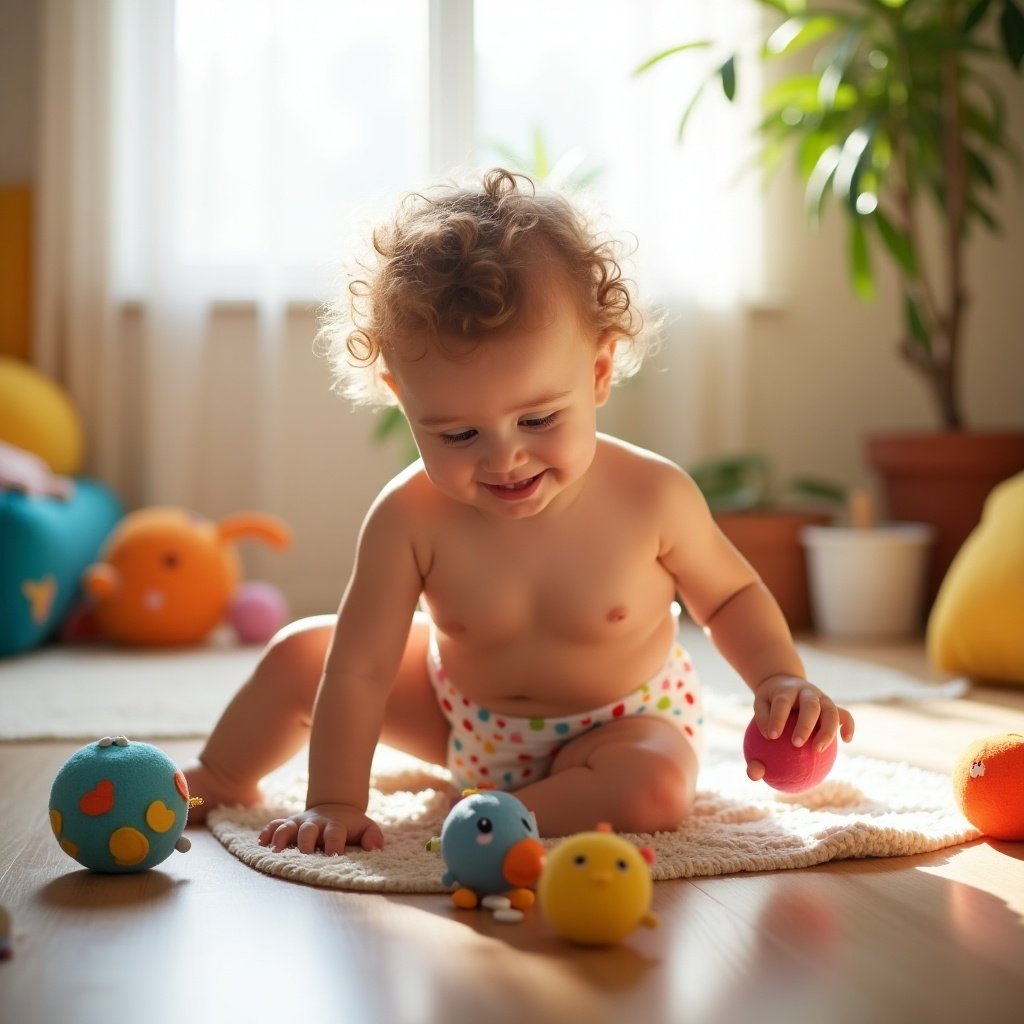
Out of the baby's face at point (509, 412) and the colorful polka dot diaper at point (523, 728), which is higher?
the baby's face at point (509, 412)

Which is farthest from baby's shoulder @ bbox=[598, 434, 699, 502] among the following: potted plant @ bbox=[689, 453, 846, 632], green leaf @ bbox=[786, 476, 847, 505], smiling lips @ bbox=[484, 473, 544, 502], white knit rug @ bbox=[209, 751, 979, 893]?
Result: green leaf @ bbox=[786, 476, 847, 505]

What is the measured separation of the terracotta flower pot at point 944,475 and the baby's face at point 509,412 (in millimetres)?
1726

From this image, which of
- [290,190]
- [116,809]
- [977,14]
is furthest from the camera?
[290,190]

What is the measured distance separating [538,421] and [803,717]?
0.29 meters

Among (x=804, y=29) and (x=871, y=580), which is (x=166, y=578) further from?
(x=804, y=29)

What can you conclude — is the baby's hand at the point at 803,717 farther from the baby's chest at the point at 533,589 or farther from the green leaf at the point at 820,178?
the green leaf at the point at 820,178

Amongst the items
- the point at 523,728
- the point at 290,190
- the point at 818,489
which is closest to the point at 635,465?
the point at 523,728

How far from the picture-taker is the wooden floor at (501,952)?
26.6 inches

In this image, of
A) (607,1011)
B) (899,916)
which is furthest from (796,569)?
(607,1011)

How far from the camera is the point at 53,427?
2707 millimetres

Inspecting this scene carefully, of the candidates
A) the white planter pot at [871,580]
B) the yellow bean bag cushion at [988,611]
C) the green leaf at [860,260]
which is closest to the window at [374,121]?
the green leaf at [860,260]

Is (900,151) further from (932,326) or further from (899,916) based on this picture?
(899,916)

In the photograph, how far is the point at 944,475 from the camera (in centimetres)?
263

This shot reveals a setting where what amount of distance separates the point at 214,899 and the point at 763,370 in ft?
8.19
